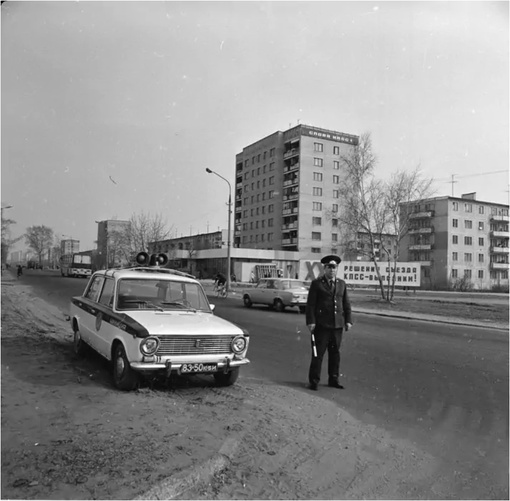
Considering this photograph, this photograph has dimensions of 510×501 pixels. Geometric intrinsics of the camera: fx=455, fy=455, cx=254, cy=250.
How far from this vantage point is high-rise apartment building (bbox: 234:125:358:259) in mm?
74794

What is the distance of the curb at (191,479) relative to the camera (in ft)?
9.56

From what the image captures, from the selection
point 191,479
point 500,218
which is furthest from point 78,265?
point 500,218

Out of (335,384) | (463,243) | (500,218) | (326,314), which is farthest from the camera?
(500,218)

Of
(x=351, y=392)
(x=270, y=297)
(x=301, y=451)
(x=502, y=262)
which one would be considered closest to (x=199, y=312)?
(x=351, y=392)

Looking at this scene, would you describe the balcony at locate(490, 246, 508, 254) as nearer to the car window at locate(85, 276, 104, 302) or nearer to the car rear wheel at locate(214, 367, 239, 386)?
the car window at locate(85, 276, 104, 302)

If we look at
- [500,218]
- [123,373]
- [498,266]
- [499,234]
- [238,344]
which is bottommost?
[123,373]

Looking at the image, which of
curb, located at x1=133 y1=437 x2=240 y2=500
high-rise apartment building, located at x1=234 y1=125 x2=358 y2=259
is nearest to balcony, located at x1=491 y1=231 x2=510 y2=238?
high-rise apartment building, located at x1=234 y1=125 x2=358 y2=259

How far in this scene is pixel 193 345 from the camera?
537 centimetres

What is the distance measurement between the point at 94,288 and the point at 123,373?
248 centimetres

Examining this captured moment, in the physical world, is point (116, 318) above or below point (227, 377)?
above

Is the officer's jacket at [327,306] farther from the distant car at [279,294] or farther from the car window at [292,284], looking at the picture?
the car window at [292,284]

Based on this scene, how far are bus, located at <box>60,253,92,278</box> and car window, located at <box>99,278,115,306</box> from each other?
48.8 meters

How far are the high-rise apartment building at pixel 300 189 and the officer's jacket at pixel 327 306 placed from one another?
65.8m

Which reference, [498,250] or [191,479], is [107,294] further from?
[498,250]
